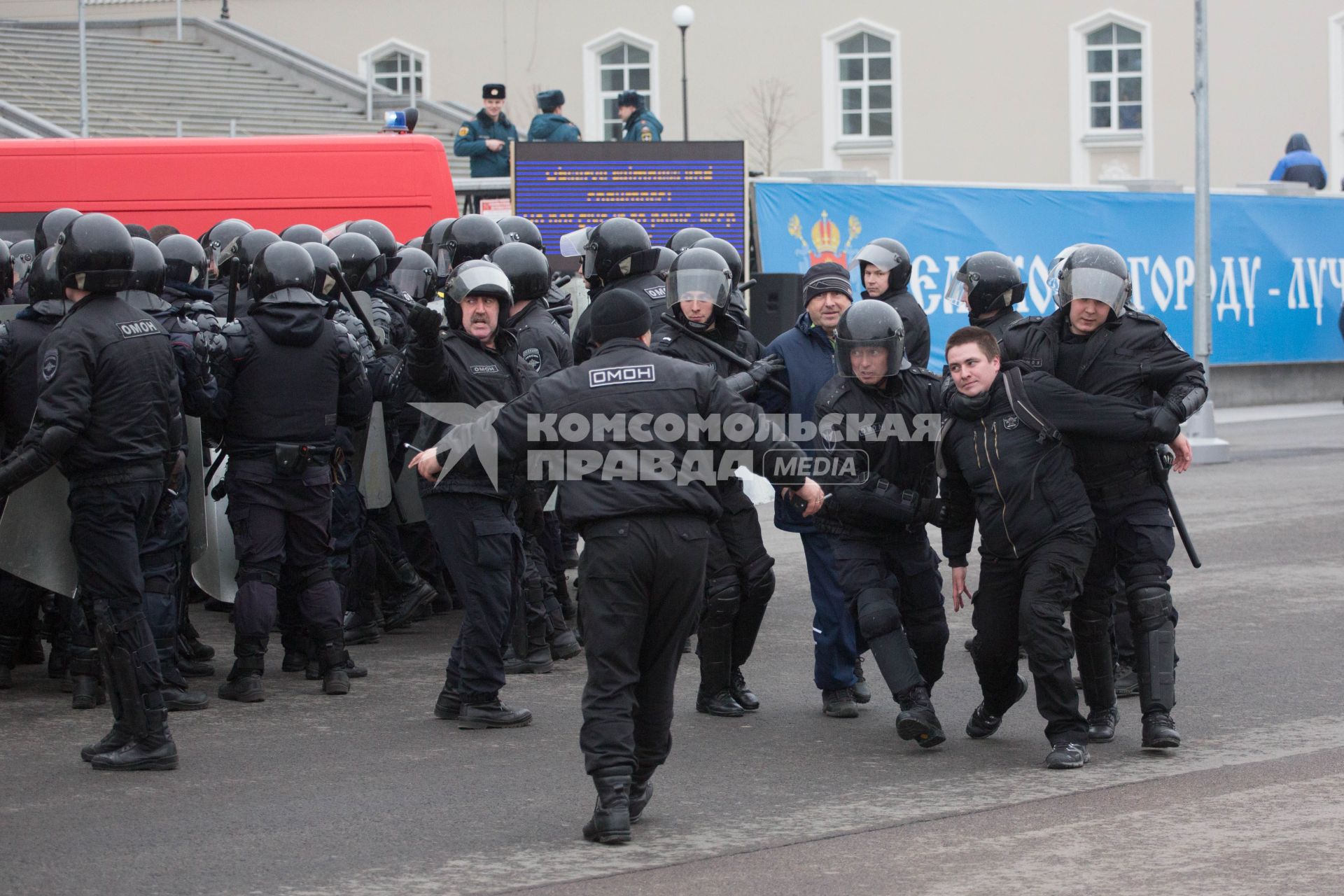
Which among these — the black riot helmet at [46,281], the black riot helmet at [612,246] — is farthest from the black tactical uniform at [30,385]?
the black riot helmet at [612,246]

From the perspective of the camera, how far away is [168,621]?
7.50 m

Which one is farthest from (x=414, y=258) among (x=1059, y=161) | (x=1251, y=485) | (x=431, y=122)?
(x=1059, y=161)

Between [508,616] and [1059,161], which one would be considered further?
[1059,161]

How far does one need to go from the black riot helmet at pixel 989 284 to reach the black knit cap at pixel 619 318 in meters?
2.76

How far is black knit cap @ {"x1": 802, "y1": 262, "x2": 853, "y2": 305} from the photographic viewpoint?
7.62m

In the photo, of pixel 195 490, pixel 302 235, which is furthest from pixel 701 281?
pixel 302 235

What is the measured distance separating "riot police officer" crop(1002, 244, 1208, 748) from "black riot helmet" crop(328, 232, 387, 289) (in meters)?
3.69

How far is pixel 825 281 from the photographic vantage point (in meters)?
7.65

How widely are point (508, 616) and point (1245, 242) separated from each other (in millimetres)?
15384

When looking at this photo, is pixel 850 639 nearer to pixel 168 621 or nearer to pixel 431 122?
→ pixel 168 621

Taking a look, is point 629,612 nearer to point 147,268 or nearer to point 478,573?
point 478,573

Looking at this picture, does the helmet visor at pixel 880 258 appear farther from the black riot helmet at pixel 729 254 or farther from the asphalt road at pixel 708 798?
the asphalt road at pixel 708 798

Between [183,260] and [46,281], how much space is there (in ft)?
4.40

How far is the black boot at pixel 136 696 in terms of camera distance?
6.48m
